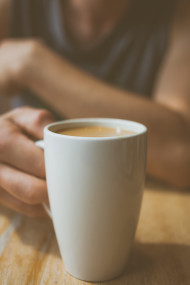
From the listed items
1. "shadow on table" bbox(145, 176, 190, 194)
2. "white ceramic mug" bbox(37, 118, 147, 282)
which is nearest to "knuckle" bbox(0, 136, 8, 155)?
"white ceramic mug" bbox(37, 118, 147, 282)

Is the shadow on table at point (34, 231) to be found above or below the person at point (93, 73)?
below

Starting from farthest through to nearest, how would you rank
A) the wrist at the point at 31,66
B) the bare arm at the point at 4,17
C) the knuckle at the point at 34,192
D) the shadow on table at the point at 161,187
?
the bare arm at the point at 4,17 < the wrist at the point at 31,66 < the shadow on table at the point at 161,187 < the knuckle at the point at 34,192

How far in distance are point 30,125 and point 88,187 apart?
218 mm

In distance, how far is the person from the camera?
0.57 metres

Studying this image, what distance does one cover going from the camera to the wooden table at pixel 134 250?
0.46 metres

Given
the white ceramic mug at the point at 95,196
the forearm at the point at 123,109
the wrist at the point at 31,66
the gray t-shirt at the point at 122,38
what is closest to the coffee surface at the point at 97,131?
the white ceramic mug at the point at 95,196

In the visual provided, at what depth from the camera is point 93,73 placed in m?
1.24

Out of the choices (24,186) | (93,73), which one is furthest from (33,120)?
(93,73)

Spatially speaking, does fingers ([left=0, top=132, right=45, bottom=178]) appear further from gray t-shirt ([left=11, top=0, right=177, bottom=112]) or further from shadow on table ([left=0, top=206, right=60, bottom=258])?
gray t-shirt ([left=11, top=0, right=177, bottom=112])

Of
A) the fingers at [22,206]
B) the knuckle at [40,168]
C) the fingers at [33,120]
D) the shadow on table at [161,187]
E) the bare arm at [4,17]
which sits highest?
the bare arm at [4,17]

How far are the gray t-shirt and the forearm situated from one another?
0.34 m

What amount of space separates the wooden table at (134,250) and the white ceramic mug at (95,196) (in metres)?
0.03

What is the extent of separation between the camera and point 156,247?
545 millimetres

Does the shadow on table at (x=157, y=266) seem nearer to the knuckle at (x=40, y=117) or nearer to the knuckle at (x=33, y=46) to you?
the knuckle at (x=40, y=117)
